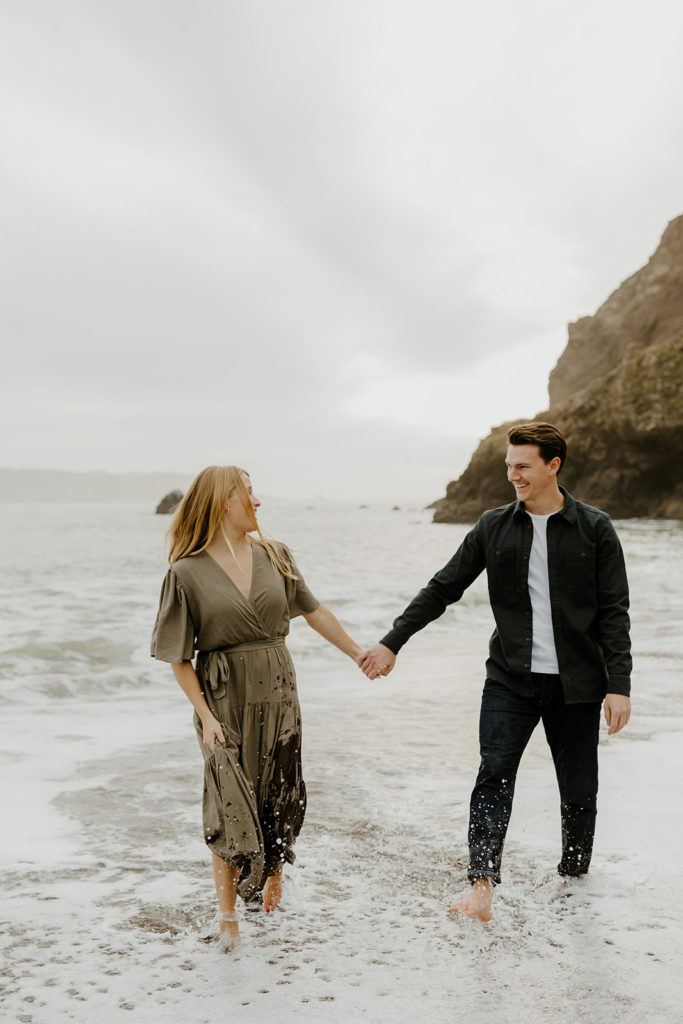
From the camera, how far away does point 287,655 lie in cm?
352

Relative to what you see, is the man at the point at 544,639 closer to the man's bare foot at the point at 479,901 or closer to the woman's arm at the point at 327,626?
the man's bare foot at the point at 479,901

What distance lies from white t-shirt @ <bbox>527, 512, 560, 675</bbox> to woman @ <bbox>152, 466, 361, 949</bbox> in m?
1.03

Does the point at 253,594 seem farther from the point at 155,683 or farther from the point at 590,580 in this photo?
the point at 155,683

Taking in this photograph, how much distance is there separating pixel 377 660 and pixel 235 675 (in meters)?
0.79

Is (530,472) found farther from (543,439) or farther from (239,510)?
(239,510)

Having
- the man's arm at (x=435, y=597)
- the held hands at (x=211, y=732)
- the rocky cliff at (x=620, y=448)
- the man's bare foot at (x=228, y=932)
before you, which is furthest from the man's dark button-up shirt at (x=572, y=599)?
the rocky cliff at (x=620, y=448)

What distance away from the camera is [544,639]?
3.46 m

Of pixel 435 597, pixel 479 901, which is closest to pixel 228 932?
pixel 479 901

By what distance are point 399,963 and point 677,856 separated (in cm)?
174

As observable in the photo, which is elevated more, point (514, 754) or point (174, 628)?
point (174, 628)

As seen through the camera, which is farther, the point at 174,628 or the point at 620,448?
the point at 620,448

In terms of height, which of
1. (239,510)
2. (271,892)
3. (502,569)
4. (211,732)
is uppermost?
(239,510)

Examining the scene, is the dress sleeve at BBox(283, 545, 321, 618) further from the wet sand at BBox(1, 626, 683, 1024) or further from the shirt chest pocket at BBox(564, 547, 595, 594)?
the wet sand at BBox(1, 626, 683, 1024)

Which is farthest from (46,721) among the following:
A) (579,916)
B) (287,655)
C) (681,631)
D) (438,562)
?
(438,562)
